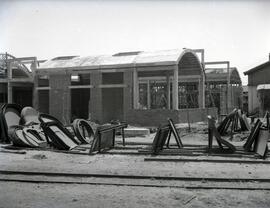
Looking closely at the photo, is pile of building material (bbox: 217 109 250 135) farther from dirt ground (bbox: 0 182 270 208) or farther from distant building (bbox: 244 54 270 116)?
distant building (bbox: 244 54 270 116)

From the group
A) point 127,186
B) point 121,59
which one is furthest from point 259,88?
point 127,186

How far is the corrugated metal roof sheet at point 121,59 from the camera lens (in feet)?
83.4

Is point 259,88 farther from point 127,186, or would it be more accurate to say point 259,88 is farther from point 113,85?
point 127,186

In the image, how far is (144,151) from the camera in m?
12.6

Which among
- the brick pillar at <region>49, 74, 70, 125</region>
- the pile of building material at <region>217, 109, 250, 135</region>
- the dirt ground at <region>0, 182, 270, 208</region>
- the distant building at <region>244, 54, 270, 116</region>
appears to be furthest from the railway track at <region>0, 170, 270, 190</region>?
the distant building at <region>244, 54, 270, 116</region>

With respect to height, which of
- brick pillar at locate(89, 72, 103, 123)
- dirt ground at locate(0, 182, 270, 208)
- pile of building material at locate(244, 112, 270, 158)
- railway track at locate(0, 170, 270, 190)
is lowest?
dirt ground at locate(0, 182, 270, 208)

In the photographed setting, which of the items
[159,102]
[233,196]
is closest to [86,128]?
[233,196]

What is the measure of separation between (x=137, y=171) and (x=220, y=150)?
164 inches

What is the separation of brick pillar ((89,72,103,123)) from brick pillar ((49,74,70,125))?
1.92 metres

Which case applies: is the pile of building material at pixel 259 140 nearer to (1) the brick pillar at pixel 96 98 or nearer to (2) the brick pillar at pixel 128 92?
(2) the brick pillar at pixel 128 92

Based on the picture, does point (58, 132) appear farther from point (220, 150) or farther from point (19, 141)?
point (220, 150)

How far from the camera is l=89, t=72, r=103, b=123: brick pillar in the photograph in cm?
2712

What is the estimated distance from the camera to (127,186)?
26.1 ft

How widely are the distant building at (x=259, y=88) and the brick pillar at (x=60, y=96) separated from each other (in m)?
19.3
